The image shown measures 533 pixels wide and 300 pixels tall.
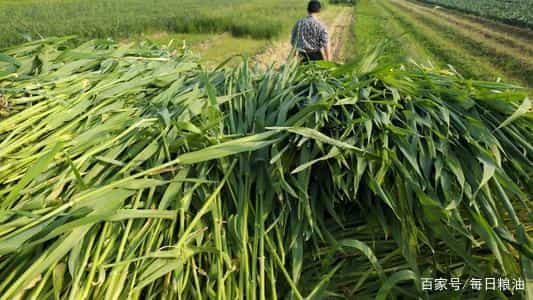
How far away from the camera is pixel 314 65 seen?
1.81 metres

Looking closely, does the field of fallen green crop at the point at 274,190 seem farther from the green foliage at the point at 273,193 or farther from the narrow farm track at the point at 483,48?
the narrow farm track at the point at 483,48

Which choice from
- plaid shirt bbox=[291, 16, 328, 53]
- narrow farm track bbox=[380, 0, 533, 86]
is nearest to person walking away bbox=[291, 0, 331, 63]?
plaid shirt bbox=[291, 16, 328, 53]

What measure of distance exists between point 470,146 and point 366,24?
16.3 metres

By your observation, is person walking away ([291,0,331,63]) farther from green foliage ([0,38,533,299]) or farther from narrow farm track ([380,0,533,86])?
narrow farm track ([380,0,533,86])

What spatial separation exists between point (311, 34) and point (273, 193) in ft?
11.0

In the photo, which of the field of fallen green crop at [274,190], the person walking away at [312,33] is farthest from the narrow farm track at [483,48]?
the field of fallen green crop at [274,190]

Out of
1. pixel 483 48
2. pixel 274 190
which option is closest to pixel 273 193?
pixel 274 190

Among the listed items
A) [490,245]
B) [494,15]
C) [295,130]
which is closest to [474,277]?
[490,245]

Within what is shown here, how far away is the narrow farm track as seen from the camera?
830 centimetres

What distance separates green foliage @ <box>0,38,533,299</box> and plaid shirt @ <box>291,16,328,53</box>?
9.44 ft

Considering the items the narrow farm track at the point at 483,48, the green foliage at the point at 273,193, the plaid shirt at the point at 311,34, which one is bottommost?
the narrow farm track at the point at 483,48

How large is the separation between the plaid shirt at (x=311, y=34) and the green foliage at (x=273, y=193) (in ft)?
9.44

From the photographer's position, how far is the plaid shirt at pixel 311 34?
4.25 metres

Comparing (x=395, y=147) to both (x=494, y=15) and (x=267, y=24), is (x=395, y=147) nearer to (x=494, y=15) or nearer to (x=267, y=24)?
(x=267, y=24)
